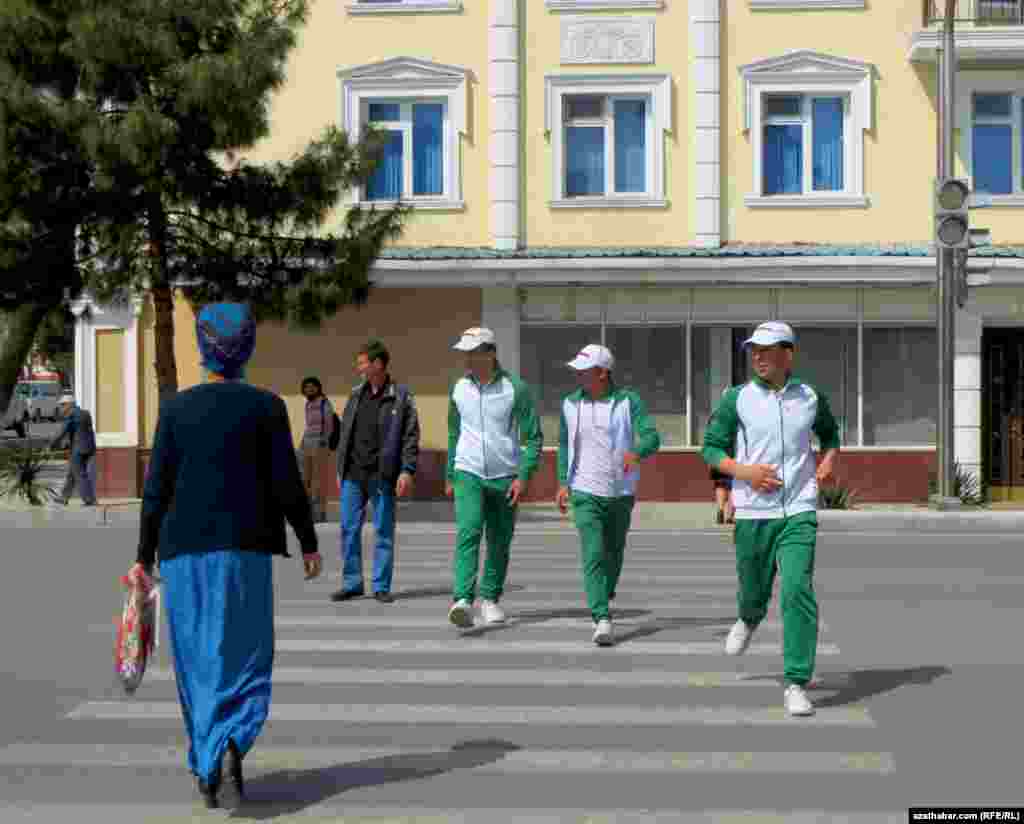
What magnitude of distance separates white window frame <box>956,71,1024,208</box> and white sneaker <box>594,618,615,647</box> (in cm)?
1690

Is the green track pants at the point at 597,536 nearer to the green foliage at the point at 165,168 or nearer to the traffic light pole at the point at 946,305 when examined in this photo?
the green foliage at the point at 165,168

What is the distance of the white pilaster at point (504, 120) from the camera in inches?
1008

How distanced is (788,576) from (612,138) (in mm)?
18315

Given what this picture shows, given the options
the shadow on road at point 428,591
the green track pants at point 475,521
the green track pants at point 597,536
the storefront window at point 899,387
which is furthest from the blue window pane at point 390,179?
the green track pants at point 597,536

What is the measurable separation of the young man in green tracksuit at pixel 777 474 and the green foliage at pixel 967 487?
1514 cm

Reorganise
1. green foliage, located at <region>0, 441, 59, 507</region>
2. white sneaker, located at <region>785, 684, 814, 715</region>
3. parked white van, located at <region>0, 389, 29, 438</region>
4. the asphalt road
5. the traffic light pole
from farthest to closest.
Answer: parked white van, located at <region>0, 389, 29, 438</region>, green foliage, located at <region>0, 441, 59, 507</region>, the traffic light pole, white sneaker, located at <region>785, 684, 814, 715</region>, the asphalt road

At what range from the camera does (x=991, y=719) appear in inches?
313

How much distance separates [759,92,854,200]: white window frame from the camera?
2561cm

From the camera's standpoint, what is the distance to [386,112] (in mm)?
25969

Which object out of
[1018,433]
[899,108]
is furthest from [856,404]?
[899,108]

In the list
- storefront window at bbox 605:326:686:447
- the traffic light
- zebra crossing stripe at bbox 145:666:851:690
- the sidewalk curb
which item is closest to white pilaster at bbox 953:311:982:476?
the sidewalk curb

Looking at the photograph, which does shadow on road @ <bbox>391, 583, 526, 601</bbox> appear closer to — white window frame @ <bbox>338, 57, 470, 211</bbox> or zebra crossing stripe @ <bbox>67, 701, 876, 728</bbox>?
zebra crossing stripe @ <bbox>67, 701, 876, 728</bbox>

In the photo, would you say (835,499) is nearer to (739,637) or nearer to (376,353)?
(376,353)

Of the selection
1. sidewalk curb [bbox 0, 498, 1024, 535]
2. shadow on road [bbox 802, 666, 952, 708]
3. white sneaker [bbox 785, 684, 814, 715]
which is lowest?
sidewalk curb [bbox 0, 498, 1024, 535]
